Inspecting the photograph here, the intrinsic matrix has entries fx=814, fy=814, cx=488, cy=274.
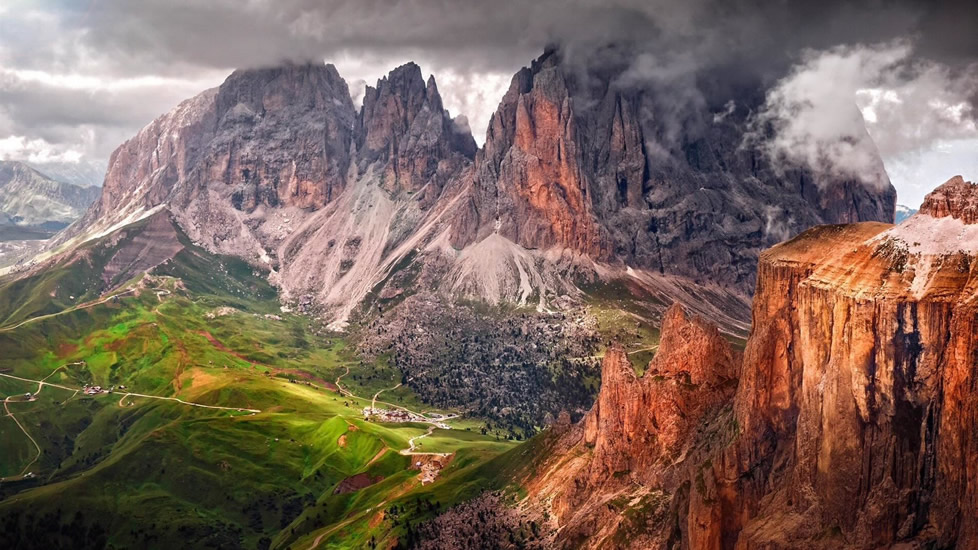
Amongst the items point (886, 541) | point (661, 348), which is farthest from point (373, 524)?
point (886, 541)

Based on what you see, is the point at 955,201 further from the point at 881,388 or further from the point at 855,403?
the point at 855,403

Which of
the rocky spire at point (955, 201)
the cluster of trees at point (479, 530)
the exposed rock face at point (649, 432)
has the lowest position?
the cluster of trees at point (479, 530)

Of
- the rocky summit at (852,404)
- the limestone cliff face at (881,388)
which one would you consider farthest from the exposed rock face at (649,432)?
the limestone cliff face at (881,388)

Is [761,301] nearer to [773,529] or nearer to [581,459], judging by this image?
[773,529]

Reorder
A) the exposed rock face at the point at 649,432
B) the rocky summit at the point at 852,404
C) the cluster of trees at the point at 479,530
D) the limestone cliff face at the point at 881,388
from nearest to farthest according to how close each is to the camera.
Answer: the limestone cliff face at the point at 881,388, the rocky summit at the point at 852,404, the exposed rock face at the point at 649,432, the cluster of trees at the point at 479,530

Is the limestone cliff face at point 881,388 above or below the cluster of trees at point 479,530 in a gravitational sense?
above

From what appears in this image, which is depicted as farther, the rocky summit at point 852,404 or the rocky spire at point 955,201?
the rocky spire at point 955,201

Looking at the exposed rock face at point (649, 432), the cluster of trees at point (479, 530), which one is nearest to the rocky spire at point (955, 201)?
the exposed rock face at point (649, 432)

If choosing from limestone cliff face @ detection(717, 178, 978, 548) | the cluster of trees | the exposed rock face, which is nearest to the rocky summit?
limestone cliff face @ detection(717, 178, 978, 548)

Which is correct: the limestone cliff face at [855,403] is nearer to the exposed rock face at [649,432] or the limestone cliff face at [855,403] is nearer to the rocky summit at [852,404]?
the rocky summit at [852,404]

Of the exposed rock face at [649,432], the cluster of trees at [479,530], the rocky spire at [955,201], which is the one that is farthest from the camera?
the cluster of trees at [479,530]
